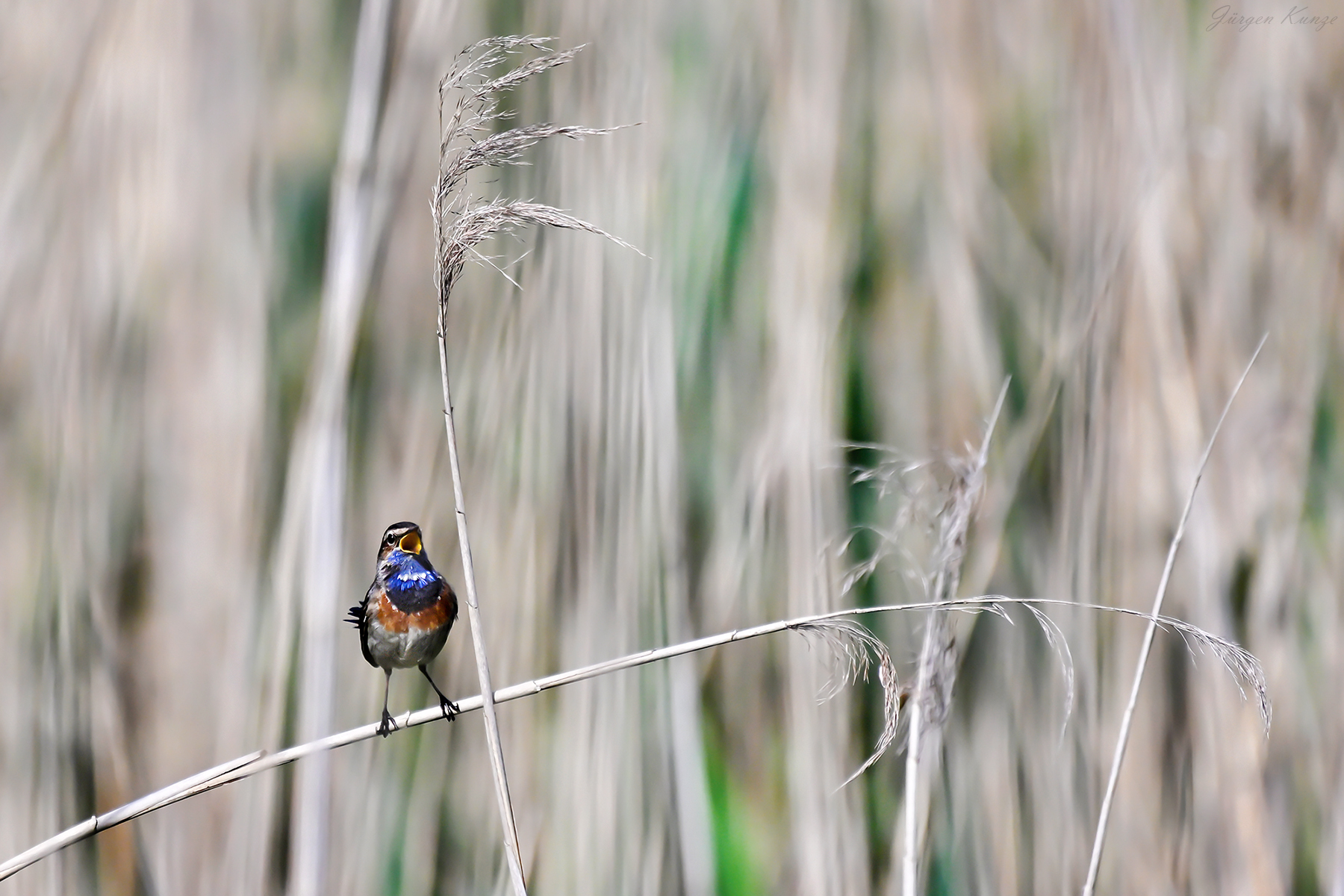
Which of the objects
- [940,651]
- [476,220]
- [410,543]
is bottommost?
[940,651]

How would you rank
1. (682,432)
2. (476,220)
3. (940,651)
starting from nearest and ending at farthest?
(476,220) → (940,651) → (682,432)

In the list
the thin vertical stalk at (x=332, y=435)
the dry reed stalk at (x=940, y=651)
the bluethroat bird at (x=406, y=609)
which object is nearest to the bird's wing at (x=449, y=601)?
the bluethroat bird at (x=406, y=609)

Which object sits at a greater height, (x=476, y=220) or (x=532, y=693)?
(x=476, y=220)

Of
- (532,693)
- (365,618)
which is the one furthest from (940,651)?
(365,618)

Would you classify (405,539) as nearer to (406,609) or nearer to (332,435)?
(406,609)

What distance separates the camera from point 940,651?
63 centimetres

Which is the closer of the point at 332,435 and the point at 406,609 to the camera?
the point at 406,609

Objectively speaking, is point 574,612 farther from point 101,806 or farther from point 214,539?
point 101,806

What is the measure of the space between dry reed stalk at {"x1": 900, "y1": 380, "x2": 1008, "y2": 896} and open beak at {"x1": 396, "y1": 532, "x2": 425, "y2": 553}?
37cm

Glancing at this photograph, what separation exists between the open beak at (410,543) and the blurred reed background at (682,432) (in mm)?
253

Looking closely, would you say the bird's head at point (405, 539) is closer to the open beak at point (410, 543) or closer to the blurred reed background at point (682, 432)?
the open beak at point (410, 543)

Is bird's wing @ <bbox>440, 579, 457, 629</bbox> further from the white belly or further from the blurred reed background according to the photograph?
the blurred reed background

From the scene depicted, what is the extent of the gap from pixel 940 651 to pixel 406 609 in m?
0.40

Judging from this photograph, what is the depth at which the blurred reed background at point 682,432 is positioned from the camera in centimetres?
77
